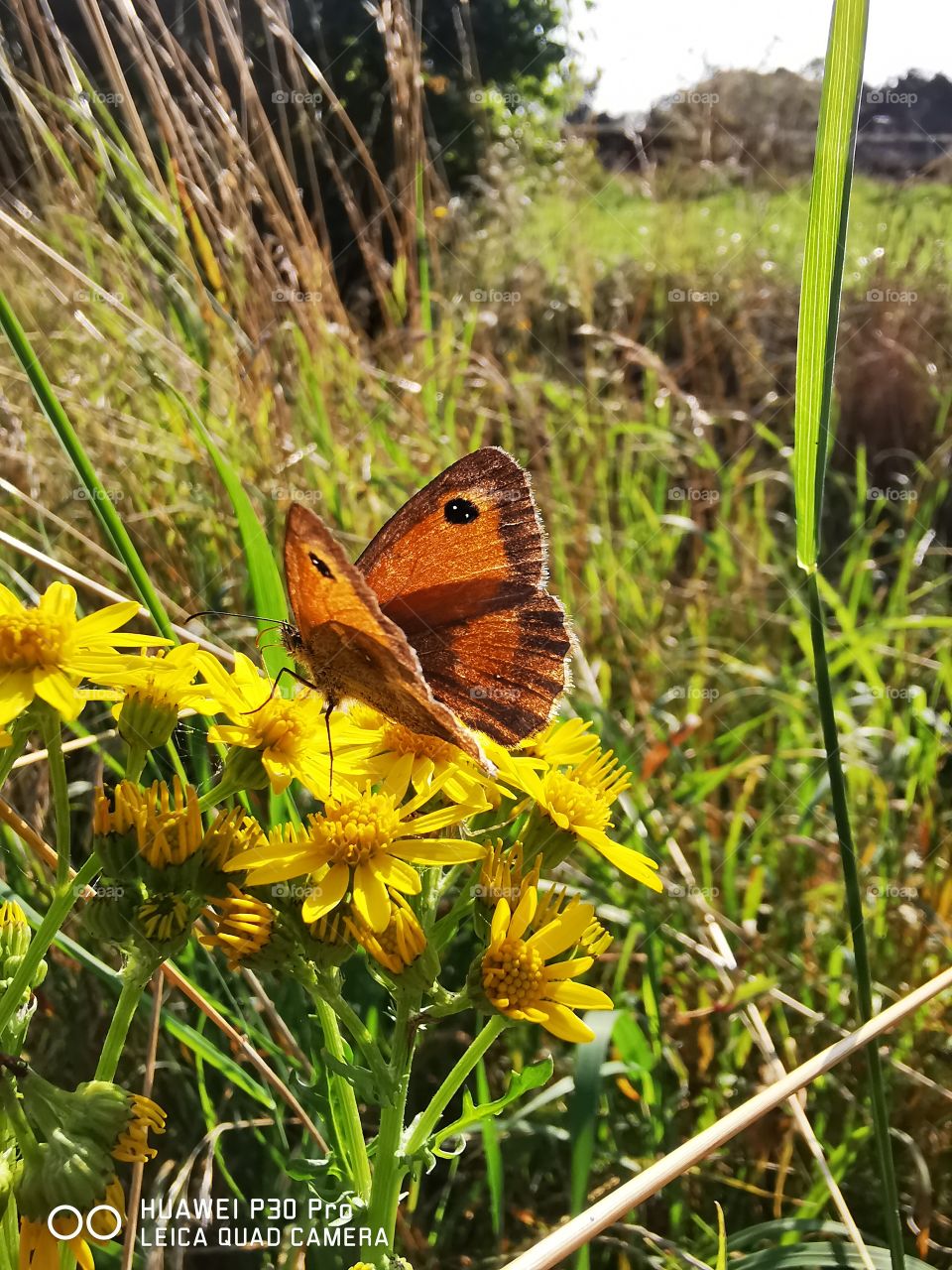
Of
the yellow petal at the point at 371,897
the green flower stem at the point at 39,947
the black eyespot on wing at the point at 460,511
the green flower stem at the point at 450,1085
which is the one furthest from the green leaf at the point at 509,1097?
the black eyespot on wing at the point at 460,511

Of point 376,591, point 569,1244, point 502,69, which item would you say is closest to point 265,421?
point 376,591

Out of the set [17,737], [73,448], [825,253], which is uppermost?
[825,253]

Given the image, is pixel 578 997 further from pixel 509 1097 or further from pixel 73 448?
pixel 73 448

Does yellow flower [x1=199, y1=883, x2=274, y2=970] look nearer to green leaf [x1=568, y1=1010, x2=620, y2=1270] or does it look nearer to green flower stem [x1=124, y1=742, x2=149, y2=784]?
green flower stem [x1=124, y1=742, x2=149, y2=784]

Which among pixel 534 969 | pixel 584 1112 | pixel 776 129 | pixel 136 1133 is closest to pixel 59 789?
pixel 136 1133

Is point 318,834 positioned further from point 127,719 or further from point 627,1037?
Result: point 627,1037

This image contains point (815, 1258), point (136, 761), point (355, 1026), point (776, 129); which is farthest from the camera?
point (776, 129)

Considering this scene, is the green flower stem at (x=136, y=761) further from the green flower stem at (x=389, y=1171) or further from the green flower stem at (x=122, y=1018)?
the green flower stem at (x=389, y=1171)
